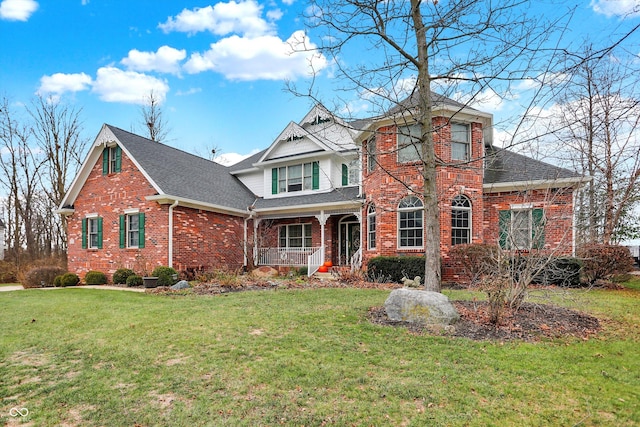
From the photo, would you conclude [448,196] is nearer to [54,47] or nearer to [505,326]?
[505,326]

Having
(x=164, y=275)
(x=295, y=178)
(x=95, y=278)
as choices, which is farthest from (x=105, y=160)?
(x=295, y=178)

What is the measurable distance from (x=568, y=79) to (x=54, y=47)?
19.0 m

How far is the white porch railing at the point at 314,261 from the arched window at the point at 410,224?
14.2 ft

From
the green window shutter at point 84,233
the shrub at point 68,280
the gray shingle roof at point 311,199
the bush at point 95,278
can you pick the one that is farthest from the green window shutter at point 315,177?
the shrub at point 68,280

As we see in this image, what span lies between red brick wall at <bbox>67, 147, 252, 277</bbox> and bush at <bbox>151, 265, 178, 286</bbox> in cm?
59

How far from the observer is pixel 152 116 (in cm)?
3031

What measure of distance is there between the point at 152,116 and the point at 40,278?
18107 mm

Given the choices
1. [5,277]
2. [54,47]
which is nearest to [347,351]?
[54,47]

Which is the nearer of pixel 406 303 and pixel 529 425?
pixel 529 425

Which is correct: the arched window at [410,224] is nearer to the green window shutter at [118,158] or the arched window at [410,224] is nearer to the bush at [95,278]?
the green window shutter at [118,158]

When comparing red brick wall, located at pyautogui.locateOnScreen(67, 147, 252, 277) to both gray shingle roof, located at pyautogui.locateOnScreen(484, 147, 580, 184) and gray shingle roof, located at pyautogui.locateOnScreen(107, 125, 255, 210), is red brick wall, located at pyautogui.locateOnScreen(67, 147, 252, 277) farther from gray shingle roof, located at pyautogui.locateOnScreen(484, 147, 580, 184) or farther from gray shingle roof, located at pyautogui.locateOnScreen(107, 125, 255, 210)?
gray shingle roof, located at pyautogui.locateOnScreen(484, 147, 580, 184)

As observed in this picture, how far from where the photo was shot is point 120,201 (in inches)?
619

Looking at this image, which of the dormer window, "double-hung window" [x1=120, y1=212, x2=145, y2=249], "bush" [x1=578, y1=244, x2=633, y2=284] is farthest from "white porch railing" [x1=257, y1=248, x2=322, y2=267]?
"bush" [x1=578, y1=244, x2=633, y2=284]

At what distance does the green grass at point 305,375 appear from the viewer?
3375 mm
